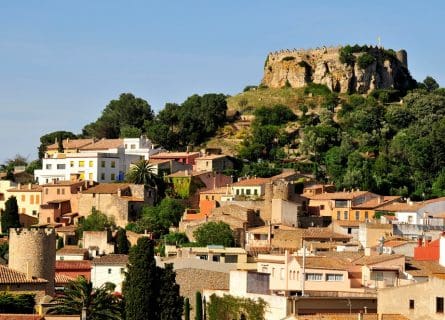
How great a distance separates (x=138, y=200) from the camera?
8381 cm

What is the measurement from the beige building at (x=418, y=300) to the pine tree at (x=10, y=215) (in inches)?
1891

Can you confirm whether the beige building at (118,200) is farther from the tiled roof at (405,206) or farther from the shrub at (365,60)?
the shrub at (365,60)

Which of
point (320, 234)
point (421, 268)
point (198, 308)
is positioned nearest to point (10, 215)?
point (320, 234)

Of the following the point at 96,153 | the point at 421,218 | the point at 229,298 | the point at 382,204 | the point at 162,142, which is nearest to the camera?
the point at 229,298

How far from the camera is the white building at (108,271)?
2515 inches

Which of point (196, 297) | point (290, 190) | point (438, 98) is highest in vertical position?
point (438, 98)

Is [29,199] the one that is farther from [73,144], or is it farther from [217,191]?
[73,144]

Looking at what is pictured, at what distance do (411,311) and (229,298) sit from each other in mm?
12266

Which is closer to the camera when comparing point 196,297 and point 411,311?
point 411,311

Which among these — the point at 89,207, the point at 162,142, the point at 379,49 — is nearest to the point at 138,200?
the point at 89,207

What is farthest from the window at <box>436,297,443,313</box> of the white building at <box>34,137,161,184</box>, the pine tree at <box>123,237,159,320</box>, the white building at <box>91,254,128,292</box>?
the white building at <box>34,137,161,184</box>

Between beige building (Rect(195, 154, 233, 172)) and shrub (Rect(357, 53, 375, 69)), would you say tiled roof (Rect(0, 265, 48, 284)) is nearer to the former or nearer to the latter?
beige building (Rect(195, 154, 233, 172))

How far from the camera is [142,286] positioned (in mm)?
49375

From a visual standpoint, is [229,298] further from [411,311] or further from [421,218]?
[421,218]
